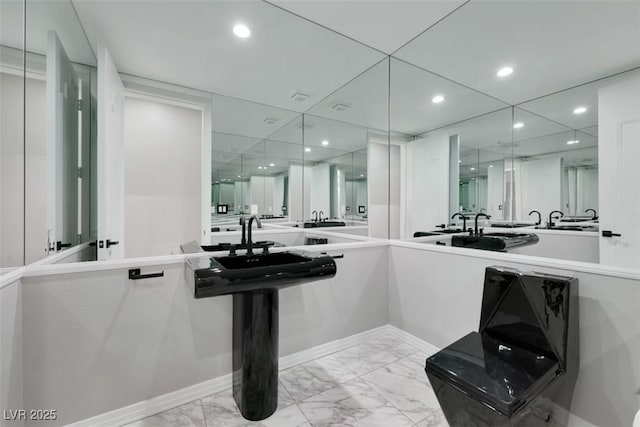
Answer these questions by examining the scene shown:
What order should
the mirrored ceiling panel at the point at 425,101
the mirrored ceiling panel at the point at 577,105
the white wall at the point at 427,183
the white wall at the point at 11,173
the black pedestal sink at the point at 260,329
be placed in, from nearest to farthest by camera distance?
the white wall at the point at 11,173 < the black pedestal sink at the point at 260,329 < the mirrored ceiling panel at the point at 577,105 < the mirrored ceiling panel at the point at 425,101 < the white wall at the point at 427,183

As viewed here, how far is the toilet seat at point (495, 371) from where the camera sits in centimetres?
103

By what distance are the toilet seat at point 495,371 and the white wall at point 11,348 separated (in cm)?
183

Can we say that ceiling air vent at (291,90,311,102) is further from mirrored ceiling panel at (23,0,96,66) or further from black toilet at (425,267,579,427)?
black toilet at (425,267,579,427)

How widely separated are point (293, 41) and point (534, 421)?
2940 millimetres

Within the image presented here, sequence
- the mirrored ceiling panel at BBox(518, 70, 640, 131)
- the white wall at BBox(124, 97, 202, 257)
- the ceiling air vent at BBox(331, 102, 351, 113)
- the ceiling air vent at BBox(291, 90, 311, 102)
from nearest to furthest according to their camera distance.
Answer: the mirrored ceiling panel at BBox(518, 70, 640, 131)
the white wall at BBox(124, 97, 202, 257)
the ceiling air vent at BBox(291, 90, 311, 102)
the ceiling air vent at BBox(331, 102, 351, 113)

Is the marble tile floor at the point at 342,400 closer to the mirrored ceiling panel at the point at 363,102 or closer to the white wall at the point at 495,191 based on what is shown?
the white wall at the point at 495,191

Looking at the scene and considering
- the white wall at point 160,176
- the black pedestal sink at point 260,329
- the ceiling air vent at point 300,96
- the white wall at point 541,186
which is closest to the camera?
the black pedestal sink at point 260,329

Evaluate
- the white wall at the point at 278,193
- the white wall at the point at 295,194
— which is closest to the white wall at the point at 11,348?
the white wall at the point at 278,193

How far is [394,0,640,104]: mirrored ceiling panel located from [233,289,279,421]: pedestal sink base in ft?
8.05

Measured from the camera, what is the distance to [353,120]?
3.27 m

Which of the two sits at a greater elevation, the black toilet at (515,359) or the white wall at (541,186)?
the white wall at (541,186)

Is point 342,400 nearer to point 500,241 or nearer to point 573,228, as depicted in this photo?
point 500,241

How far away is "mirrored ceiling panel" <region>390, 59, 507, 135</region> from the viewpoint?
8.45ft

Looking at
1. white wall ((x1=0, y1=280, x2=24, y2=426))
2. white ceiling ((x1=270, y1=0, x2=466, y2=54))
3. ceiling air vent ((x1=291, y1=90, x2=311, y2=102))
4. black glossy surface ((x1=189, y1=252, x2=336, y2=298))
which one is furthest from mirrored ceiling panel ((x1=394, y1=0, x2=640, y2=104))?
white wall ((x1=0, y1=280, x2=24, y2=426))
